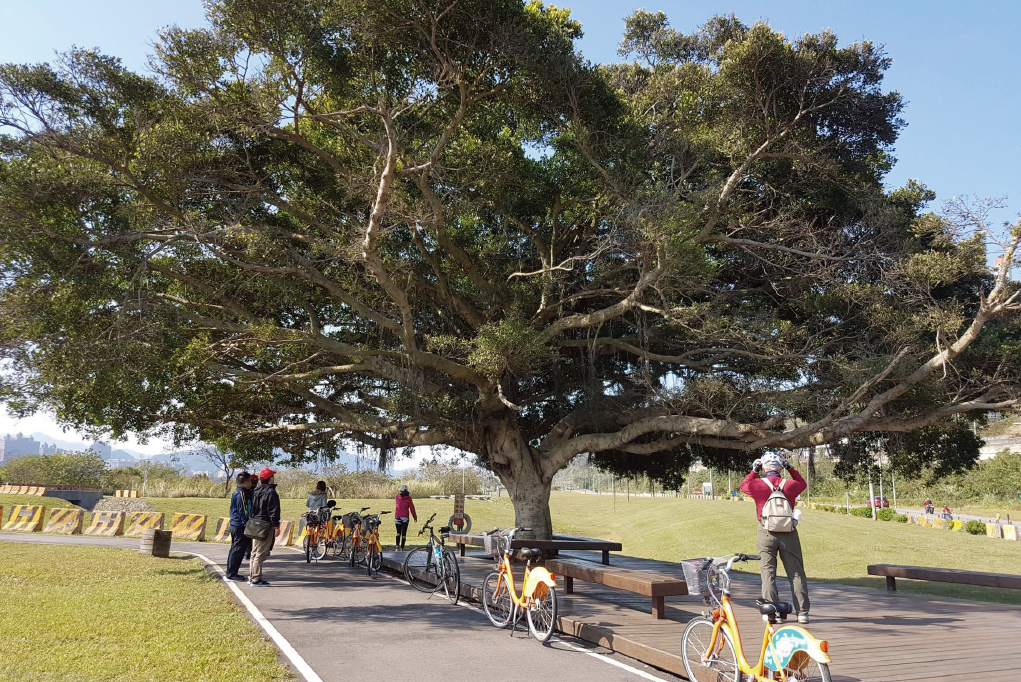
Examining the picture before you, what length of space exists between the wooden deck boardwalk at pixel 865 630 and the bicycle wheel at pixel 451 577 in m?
0.27

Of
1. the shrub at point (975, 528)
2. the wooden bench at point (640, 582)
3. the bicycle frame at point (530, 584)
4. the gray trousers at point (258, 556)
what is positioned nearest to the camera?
the bicycle frame at point (530, 584)

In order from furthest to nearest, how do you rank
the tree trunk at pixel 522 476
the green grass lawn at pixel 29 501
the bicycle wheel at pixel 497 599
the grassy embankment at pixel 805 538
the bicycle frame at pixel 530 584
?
the green grass lawn at pixel 29 501, the grassy embankment at pixel 805 538, the tree trunk at pixel 522 476, the bicycle wheel at pixel 497 599, the bicycle frame at pixel 530 584

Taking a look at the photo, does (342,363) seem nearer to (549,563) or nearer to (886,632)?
(549,563)

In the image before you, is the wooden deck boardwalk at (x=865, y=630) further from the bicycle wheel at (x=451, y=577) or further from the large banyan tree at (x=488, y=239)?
the large banyan tree at (x=488, y=239)

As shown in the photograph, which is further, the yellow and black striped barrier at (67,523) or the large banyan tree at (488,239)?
the yellow and black striped barrier at (67,523)

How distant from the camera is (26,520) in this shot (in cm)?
2411

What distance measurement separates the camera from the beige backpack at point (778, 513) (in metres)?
7.44

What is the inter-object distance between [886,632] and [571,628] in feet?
11.7

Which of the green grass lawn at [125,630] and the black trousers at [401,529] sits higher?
the black trousers at [401,529]

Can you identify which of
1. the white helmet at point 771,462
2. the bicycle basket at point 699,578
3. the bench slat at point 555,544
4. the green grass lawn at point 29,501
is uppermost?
the white helmet at point 771,462

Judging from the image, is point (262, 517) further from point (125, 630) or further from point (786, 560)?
point (786, 560)

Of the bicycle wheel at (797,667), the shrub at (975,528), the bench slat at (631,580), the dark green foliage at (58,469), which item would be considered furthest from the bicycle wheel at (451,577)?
the dark green foliage at (58,469)

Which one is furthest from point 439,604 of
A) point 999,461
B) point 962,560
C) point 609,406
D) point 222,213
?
point 999,461

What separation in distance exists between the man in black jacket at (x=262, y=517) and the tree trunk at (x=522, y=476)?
252 inches
